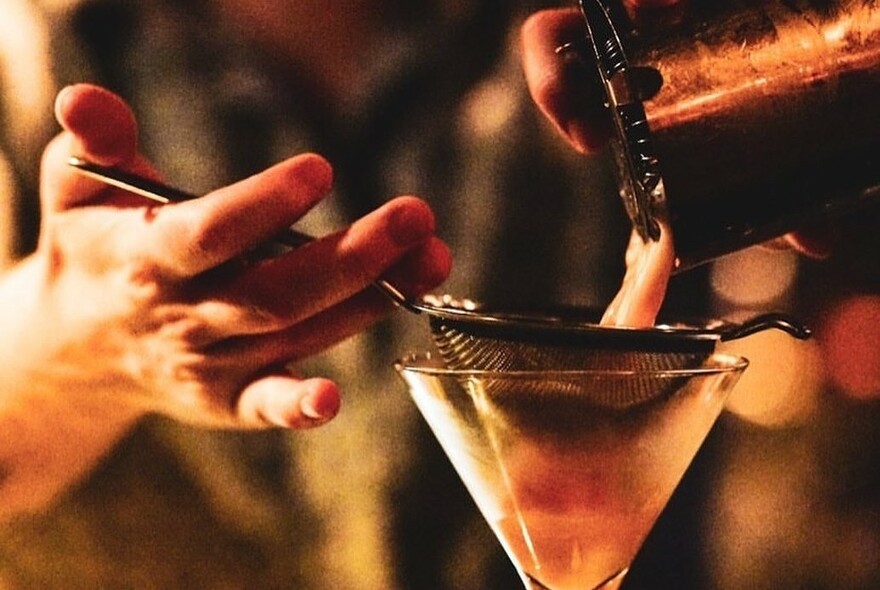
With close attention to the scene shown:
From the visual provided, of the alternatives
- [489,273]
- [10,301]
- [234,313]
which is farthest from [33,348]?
[489,273]

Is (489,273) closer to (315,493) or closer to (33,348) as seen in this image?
(315,493)

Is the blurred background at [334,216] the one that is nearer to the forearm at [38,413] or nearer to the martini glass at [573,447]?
the forearm at [38,413]

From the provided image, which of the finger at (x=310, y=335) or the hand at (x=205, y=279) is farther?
the finger at (x=310, y=335)

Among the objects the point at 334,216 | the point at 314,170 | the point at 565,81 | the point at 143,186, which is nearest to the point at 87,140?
the point at 143,186

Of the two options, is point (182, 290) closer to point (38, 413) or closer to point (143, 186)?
point (143, 186)

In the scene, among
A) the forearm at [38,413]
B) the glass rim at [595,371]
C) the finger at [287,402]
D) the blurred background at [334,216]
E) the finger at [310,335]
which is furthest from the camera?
the blurred background at [334,216]

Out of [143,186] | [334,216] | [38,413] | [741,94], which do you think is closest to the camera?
[741,94]

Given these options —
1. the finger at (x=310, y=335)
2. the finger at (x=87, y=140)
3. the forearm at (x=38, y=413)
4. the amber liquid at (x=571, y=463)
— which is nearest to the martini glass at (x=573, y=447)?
the amber liquid at (x=571, y=463)
